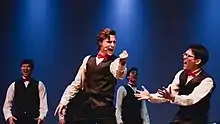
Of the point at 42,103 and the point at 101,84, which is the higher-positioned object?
the point at 101,84

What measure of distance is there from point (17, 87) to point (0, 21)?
5.97 ft

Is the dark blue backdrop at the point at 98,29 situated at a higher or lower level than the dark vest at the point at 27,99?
higher

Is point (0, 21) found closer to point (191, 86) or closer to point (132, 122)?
point (132, 122)

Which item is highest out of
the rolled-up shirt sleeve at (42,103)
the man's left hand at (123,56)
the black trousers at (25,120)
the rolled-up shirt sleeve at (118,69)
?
the man's left hand at (123,56)

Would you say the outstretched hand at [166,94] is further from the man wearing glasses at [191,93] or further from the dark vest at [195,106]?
the dark vest at [195,106]

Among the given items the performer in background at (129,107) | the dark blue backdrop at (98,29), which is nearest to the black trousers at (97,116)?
the performer in background at (129,107)

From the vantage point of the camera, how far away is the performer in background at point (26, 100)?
5.16m

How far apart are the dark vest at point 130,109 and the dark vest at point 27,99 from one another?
991mm

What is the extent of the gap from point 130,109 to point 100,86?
Result: 1.81 metres

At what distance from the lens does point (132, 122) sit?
5.61 metres

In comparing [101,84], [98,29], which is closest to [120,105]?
[98,29]

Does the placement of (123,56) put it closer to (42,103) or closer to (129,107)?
(42,103)

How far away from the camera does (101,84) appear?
12.7 ft

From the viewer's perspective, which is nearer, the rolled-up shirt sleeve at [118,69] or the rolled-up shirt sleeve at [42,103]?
the rolled-up shirt sleeve at [118,69]
